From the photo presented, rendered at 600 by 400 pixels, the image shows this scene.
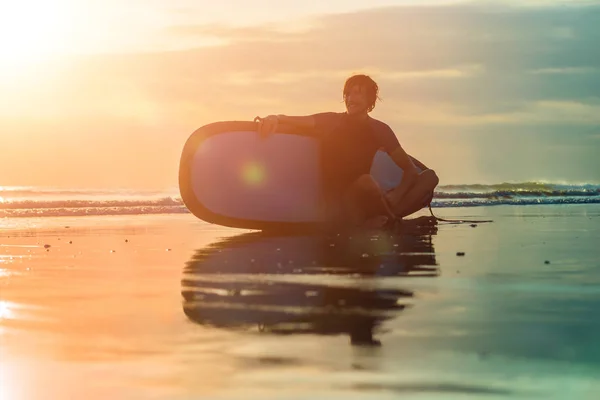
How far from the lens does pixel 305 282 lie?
20.0 ft

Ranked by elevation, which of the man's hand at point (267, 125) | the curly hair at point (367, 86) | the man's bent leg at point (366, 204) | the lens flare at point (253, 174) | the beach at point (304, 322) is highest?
the curly hair at point (367, 86)

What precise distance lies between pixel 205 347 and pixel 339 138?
6.76m

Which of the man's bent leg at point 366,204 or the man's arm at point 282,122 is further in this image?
the man's arm at point 282,122

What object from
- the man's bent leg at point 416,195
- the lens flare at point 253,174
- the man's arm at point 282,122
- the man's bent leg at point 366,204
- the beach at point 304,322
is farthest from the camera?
the man's bent leg at point 416,195

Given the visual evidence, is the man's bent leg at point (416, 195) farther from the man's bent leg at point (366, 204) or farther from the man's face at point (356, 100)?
the man's face at point (356, 100)

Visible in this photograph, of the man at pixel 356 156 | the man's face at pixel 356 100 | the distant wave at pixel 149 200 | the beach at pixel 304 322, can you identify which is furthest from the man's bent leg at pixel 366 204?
the distant wave at pixel 149 200

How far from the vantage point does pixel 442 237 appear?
993cm

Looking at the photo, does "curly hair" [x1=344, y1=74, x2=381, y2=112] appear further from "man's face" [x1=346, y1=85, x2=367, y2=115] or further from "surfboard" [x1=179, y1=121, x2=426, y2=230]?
"surfboard" [x1=179, y1=121, x2=426, y2=230]

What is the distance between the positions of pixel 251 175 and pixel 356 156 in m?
1.25

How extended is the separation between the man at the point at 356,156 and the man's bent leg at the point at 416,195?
0.01 meters

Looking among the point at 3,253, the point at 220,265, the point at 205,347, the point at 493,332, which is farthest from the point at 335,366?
the point at 3,253

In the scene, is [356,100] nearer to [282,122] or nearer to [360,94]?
[360,94]

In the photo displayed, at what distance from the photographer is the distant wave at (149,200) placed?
1880cm

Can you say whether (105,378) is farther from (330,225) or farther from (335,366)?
(330,225)
